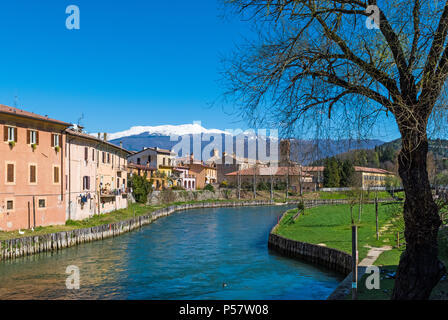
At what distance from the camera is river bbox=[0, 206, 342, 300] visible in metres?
19.5

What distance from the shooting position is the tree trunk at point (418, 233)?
26.6 feet

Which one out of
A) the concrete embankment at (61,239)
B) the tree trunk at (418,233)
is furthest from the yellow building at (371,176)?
the tree trunk at (418,233)

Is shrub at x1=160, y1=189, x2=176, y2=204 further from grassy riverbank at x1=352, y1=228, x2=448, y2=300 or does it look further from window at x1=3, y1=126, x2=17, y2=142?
grassy riverbank at x1=352, y1=228, x2=448, y2=300

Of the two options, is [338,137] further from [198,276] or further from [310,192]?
[310,192]

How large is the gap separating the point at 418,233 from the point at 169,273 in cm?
1780

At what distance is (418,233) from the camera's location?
27.0ft

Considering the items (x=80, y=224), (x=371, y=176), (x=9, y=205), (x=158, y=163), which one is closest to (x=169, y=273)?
(x=9, y=205)

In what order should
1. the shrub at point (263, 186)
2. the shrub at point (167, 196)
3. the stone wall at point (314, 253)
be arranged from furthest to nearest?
1. the shrub at point (263, 186)
2. the shrub at point (167, 196)
3. the stone wall at point (314, 253)

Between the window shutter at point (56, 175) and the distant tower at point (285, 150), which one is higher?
the distant tower at point (285, 150)

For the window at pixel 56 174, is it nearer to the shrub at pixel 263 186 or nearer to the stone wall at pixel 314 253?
the stone wall at pixel 314 253

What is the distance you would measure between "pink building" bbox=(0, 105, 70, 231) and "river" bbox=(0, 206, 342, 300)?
4277 millimetres

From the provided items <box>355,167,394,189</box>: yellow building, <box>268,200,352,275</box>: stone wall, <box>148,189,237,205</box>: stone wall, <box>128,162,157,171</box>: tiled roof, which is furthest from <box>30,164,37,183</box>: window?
<box>355,167,394,189</box>: yellow building

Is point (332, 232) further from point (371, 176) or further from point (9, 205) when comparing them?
point (371, 176)

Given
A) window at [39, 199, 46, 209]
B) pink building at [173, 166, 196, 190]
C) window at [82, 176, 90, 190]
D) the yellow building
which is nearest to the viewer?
window at [39, 199, 46, 209]
